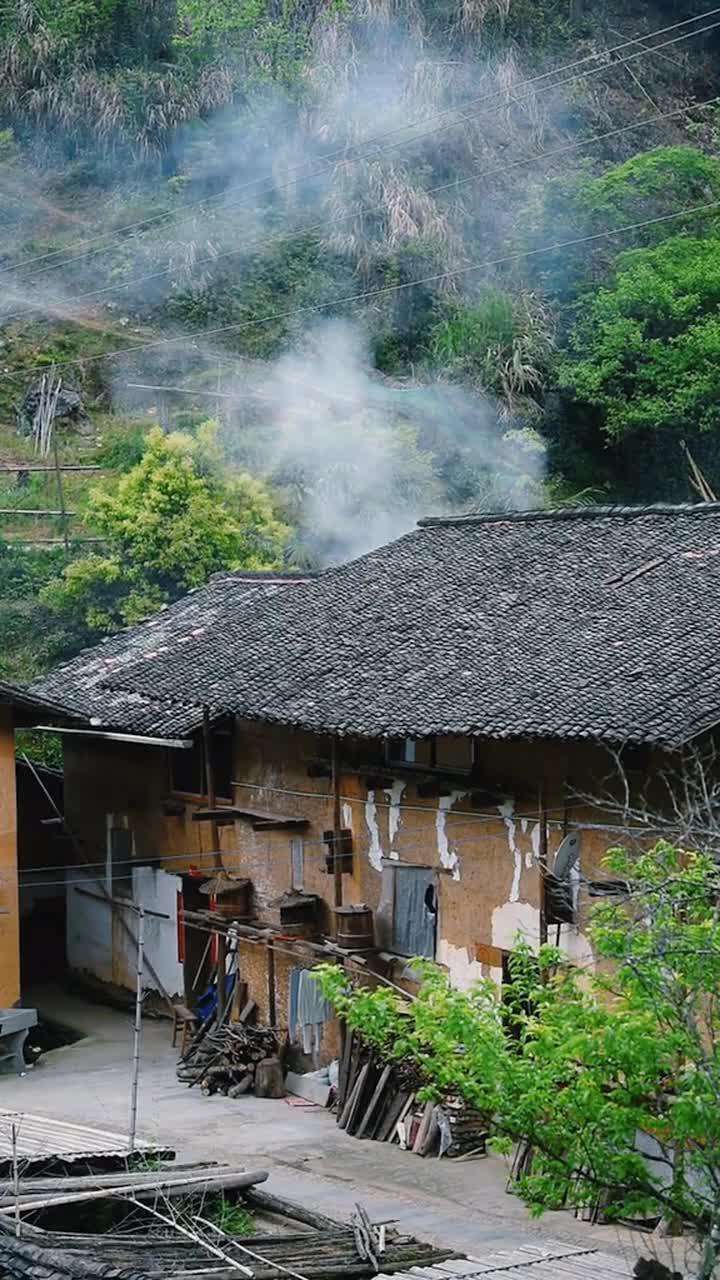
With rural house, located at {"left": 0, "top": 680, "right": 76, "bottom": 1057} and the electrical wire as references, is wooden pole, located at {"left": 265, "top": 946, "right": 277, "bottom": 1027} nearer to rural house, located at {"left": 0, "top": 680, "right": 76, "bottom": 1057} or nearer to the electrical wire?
the electrical wire

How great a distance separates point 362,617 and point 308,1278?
1025 centimetres

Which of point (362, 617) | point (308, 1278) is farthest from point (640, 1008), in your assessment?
point (362, 617)

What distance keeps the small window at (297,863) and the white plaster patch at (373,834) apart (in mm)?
1216

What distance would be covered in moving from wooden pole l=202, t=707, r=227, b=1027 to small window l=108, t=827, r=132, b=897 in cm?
223

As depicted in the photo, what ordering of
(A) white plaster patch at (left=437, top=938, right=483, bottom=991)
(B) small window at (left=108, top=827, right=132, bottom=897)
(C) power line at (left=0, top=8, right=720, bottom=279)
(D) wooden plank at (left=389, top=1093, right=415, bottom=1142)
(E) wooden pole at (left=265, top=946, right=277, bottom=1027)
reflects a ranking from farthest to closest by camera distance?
(C) power line at (left=0, top=8, right=720, bottom=279) → (B) small window at (left=108, top=827, right=132, bottom=897) → (E) wooden pole at (left=265, top=946, right=277, bottom=1027) → (A) white plaster patch at (left=437, top=938, right=483, bottom=991) → (D) wooden plank at (left=389, top=1093, right=415, bottom=1142)

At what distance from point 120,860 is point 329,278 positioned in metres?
23.7

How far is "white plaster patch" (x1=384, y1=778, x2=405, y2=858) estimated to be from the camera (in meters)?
20.4

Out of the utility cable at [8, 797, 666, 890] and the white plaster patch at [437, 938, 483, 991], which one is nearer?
the utility cable at [8, 797, 666, 890]

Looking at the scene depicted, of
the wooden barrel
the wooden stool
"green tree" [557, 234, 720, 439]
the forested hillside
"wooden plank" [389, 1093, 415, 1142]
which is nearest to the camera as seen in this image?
"wooden plank" [389, 1093, 415, 1142]

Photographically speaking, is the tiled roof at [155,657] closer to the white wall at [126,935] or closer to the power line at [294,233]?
the white wall at [126,935]

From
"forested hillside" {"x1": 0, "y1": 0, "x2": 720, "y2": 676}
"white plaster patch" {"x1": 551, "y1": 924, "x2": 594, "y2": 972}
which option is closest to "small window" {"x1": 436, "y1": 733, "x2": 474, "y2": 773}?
"white plaster patch" {"x1": 551, "y1": 924, "x2": 594, "y2": 972}

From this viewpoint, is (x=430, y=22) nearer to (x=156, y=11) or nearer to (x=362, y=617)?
(x=156, y=11)

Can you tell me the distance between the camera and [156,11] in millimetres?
50438

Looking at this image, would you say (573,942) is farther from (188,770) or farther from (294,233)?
(294,233)
